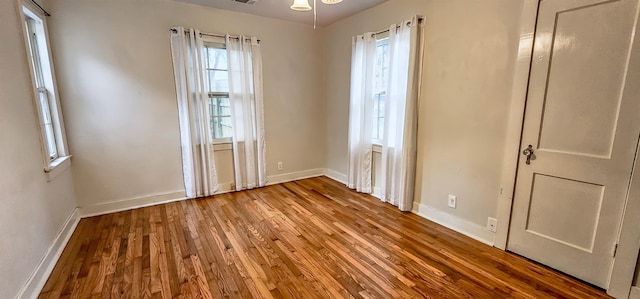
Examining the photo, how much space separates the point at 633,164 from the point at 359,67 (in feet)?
9.01

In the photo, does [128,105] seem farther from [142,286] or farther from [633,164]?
[633,164]

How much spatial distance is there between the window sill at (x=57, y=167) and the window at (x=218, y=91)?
4.93 feet

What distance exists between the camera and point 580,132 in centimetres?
192

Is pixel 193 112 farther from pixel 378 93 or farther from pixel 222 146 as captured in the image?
pixel 378 93

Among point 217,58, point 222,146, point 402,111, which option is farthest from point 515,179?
→ point 217,58

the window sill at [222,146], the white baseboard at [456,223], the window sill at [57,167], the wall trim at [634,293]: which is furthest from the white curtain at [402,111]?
the window sill at [57,167]

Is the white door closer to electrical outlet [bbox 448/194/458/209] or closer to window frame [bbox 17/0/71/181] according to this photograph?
electrical outlet [bbox 448/194/458/209]

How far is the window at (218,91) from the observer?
3615mm

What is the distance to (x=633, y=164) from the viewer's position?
1.73m

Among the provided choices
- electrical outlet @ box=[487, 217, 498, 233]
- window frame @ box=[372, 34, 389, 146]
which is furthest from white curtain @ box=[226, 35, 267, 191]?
electrical outlet @ box=[487, 217, 498, 233]

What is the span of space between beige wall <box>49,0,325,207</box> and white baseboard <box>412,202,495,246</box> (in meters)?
2.97

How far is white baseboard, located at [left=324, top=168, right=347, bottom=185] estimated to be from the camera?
435cm

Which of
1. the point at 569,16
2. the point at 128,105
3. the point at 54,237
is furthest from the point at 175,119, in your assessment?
the point at 569,16

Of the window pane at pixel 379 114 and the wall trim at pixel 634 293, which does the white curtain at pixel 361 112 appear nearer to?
the window pane at pixel 379 114
